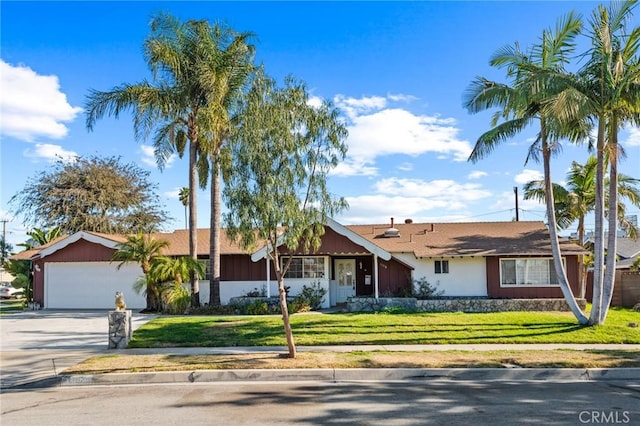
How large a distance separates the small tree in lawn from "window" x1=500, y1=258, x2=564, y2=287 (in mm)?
13885

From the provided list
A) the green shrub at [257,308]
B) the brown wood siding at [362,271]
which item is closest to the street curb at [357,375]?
the green shrub at [257,308]

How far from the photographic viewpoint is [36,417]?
743 cm

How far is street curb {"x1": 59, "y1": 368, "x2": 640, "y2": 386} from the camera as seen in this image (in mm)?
9680

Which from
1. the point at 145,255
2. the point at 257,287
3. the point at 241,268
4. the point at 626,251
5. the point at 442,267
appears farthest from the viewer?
the point at 626,251

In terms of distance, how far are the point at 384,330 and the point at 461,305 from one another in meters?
6.96

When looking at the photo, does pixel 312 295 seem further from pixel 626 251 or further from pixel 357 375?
pixel 626 251

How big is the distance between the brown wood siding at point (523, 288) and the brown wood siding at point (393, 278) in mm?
3606

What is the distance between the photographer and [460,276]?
2273 centimetres

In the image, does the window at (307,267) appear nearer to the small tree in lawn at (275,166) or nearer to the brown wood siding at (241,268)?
the brown wood siding at (241,268)

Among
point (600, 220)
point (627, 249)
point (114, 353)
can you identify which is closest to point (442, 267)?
point (600, 220)

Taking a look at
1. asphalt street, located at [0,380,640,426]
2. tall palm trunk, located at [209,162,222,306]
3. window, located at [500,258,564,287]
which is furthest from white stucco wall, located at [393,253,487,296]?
asphalt street, located at [0,380,640,426]

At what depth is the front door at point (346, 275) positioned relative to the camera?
24.7m

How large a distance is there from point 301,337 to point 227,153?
5807mm

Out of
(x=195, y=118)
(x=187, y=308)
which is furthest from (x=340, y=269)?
(x=195, y=118)
